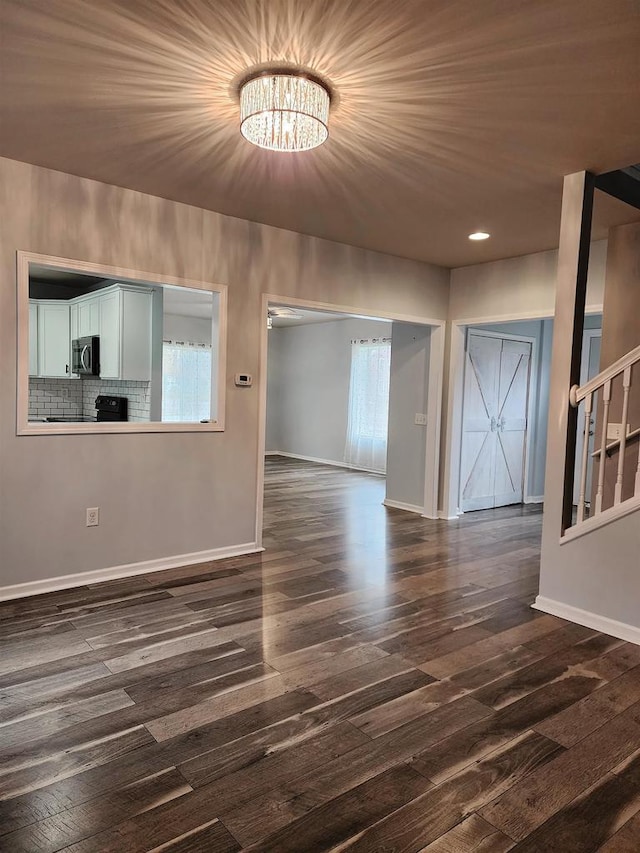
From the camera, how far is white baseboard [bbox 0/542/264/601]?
3.58m

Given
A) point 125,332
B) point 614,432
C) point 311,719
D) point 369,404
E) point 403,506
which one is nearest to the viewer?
point 311,719

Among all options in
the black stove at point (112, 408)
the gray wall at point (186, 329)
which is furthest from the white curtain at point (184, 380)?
the black stove at point (112, 408)

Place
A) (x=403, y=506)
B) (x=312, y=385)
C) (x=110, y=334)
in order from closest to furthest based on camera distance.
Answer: (x=110, y=334), (x=403, y=506), (x=312, y=385)

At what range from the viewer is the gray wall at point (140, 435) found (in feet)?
11.5

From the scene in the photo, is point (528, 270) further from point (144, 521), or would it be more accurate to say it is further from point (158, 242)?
point (144, 521)

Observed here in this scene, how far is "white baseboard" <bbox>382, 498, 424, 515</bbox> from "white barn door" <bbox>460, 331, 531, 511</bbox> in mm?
526

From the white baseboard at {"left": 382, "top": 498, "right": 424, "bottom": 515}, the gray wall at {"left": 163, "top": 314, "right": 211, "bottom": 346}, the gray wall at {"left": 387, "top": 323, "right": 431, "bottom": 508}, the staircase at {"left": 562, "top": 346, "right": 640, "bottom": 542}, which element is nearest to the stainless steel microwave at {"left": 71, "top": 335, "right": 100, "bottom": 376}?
the gray wall at {"left": 163, "top": 314, "right": 211, "bottom": 346}

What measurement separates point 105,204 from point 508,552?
4.03m

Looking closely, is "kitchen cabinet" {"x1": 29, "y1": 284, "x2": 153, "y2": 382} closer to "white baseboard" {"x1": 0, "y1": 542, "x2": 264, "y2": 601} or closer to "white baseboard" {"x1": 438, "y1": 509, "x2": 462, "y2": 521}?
"white baseboard" {"x1": 0, "y1": 542, "x2": 264, "y2": 601}

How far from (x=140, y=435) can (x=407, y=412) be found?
326 cm

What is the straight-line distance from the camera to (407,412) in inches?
253

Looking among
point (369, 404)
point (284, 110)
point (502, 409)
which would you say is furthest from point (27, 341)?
point (369, 404)

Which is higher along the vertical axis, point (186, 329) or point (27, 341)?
point (186, 329)

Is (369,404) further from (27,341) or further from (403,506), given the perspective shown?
(27,341)
